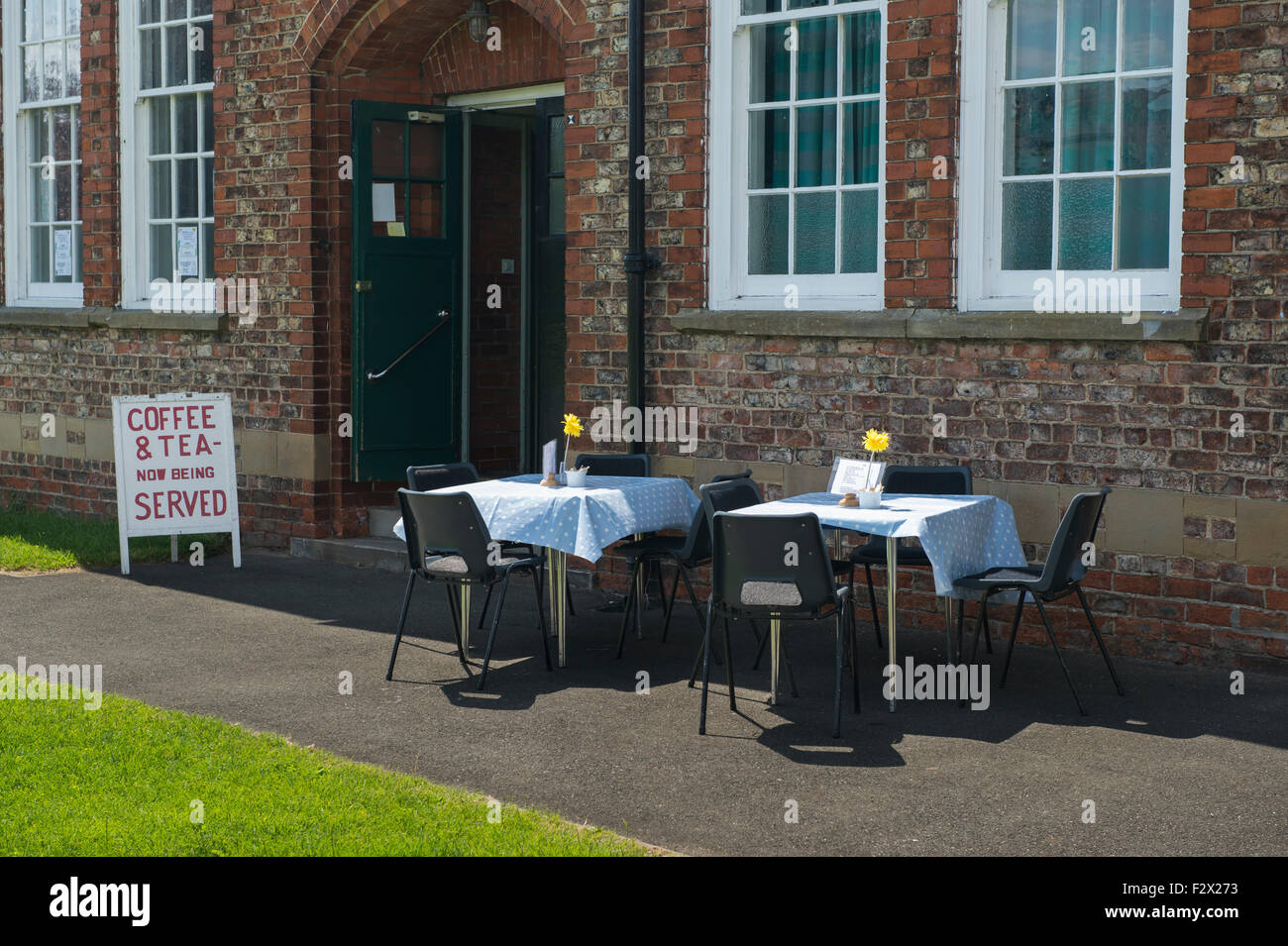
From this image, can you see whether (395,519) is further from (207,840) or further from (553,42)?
(207,840)

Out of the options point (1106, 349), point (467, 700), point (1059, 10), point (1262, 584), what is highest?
point (1059, 10)

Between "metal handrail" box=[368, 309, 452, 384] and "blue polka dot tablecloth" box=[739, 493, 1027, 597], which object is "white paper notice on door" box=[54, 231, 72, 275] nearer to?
"metal handrail" box=[368, 309, 452, 384]

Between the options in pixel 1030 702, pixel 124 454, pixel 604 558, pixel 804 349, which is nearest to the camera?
pixel 1030 702

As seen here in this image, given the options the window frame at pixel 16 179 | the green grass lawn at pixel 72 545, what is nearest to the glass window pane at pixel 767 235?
the green grass lawn at pixel 72 545

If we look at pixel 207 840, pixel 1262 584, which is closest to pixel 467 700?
pixel 207 840

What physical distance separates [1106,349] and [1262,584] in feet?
4.38

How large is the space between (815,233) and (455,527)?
9.78 ft

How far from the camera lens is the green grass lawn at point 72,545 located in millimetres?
10914

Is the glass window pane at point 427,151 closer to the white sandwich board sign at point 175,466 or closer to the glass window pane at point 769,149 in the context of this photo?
the white sandwich board sign at point 175,466

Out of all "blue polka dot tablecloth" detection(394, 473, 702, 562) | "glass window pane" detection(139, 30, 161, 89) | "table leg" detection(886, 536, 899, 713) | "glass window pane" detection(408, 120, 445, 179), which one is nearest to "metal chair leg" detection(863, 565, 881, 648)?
"table leg" detection(886, 536, 899, 713)

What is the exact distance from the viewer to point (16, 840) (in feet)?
16.2

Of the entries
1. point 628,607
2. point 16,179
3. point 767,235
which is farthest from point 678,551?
point 16,179
